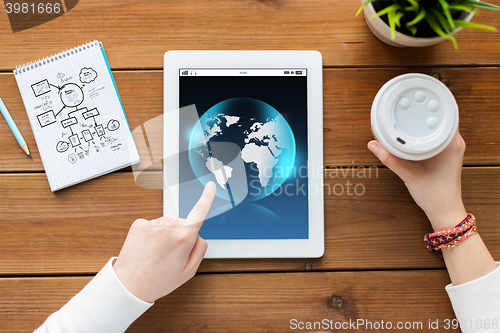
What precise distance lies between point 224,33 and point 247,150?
0.26 meters

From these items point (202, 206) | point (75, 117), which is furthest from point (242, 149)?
point (75, 117)

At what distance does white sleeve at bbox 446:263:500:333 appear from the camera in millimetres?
579

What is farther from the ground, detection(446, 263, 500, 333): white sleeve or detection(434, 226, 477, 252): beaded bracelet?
detection(434, 226, 477, 252): beaded bracelet

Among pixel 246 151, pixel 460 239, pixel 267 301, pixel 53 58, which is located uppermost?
pixel 53 58

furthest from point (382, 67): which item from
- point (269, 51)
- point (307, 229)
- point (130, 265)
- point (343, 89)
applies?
point (130, 265)

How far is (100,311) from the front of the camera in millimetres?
575

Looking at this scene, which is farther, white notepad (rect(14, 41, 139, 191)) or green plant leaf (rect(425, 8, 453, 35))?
white notepad (rect(14, 41, 139, 191))

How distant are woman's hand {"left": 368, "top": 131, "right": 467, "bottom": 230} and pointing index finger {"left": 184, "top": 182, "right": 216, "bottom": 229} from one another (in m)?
0.32

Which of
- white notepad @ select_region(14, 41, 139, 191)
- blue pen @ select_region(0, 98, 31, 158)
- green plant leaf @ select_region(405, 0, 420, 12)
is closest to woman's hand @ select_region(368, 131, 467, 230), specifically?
green plant leaf @ select_region(405, 0, 420, 12)

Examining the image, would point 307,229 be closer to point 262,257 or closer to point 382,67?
point 262,257

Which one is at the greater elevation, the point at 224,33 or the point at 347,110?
the point at 224,33

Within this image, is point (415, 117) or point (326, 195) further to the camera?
point (326, 195)
